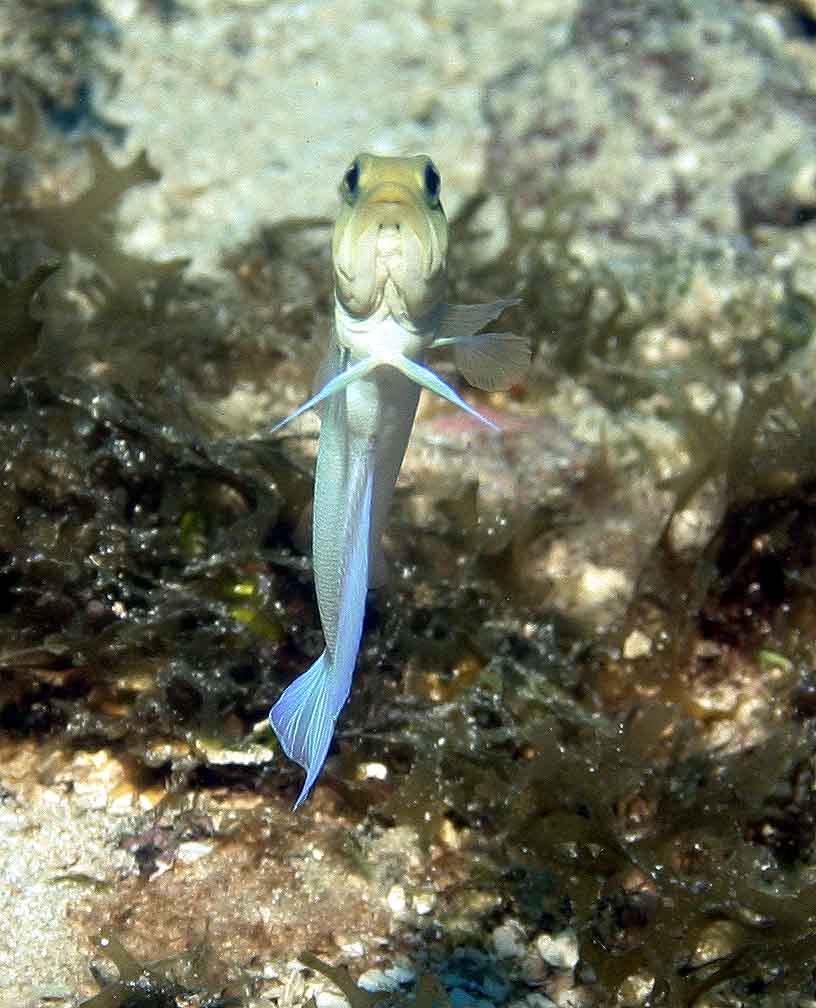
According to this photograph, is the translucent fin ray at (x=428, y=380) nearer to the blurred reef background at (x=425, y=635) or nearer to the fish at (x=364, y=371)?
the fish at (x=364, y=371)

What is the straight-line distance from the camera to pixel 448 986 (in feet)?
8.11

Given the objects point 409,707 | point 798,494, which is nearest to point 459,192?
point 798,494

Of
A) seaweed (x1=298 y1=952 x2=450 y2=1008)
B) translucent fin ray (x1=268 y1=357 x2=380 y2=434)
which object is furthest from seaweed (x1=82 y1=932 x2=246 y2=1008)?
translucent fin ray (x1=268 y1=357 x2=380 y2=434)

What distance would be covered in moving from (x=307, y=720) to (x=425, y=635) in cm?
134

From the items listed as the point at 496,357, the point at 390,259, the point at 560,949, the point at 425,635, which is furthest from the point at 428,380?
the point at 560,949

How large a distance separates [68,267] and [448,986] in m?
3.81

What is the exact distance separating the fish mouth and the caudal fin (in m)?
0.75

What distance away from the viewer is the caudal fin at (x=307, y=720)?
67.8 inches

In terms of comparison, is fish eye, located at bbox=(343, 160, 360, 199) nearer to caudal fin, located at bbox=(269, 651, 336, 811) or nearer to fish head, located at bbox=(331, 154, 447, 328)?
fish head, located at bbox=(331, 154, 447, 328)

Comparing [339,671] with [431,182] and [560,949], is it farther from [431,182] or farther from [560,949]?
[560,949]

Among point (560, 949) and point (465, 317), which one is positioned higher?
point (465, 317)

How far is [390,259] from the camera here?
178 centimetres

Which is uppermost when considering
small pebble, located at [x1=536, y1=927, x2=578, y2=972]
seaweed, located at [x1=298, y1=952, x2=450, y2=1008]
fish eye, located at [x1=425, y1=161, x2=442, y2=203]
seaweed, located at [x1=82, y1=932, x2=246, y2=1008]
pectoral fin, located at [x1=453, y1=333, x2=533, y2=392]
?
fish eye, located at [x1=425, y1=161, x2=442, y2=203]

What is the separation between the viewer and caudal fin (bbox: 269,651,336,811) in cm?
172
